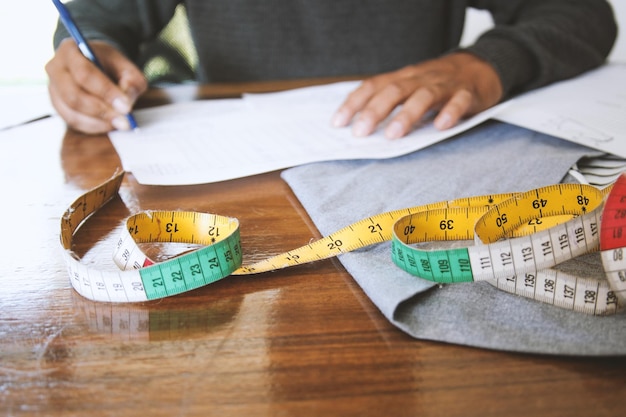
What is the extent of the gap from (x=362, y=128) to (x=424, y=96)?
0.40ft

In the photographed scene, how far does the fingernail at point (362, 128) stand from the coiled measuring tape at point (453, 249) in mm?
300

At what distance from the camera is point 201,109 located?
3.76ft

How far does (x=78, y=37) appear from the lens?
1.06 metres

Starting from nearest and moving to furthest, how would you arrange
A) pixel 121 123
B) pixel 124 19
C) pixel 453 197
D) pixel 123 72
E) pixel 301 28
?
pixel 453 197 → pixel 121 123 → pixel 123 72 → pixel 124 19 → pixel 301 28

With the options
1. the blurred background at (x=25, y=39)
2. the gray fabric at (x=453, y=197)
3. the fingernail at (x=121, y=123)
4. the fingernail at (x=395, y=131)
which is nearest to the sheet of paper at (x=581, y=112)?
the gray fabric at (x=453, y=197)

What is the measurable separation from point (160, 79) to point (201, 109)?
0.59m

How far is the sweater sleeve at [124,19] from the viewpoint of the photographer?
1379 millimetres

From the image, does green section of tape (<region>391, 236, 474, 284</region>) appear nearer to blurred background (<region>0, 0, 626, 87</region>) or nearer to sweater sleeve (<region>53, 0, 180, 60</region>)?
sweater sleeve (<region>53, 0, 180, 60</region>)

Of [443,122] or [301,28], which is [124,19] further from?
[443,122]

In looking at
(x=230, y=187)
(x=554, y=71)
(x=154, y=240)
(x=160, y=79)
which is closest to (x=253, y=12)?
(x=160, y=79)

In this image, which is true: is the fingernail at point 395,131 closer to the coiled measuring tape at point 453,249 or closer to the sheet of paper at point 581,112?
the sheet of paper at point 581,112

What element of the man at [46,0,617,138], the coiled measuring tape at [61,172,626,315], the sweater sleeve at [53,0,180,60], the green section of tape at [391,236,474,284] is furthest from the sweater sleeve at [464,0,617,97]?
the sweater sleeve at [53,0,180,60]

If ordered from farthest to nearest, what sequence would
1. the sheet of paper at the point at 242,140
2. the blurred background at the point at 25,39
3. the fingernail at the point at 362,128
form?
the blurred background at the point at 25,39, the fingernail at the point at 362,128, the sheet of paper at the point at 242,140

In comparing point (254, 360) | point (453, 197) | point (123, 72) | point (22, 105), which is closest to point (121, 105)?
point (123, 72)
